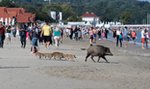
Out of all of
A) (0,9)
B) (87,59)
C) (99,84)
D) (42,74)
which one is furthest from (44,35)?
(0,9)

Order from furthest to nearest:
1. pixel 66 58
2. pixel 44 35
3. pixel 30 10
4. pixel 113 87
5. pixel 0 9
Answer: pixel 30 10, pixel 0 9, pixel 44 35, pixel 66 58, pixel 113 87

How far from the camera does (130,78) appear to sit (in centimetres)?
1471

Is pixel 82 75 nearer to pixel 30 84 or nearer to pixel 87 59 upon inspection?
pixel 30 84

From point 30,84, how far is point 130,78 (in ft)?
11.0

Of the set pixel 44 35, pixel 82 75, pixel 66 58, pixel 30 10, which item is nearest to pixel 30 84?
pixel 82 75

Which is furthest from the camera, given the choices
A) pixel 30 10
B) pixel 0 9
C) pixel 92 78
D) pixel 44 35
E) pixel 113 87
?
pixel 30 10

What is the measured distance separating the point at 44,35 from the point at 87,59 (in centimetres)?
648

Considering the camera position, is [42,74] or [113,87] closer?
[113,87]

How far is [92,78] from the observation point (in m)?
14.4

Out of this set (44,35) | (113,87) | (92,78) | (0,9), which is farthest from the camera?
(0,9)

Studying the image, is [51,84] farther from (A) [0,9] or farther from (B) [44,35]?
(A) [0,9]

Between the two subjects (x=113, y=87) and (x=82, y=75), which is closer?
(x=113, y=87)

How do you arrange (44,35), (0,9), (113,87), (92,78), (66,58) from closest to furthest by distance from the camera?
(113,87), (92,78), (66,58), (44,35), (0,9)

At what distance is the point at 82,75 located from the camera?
49.6 ft
